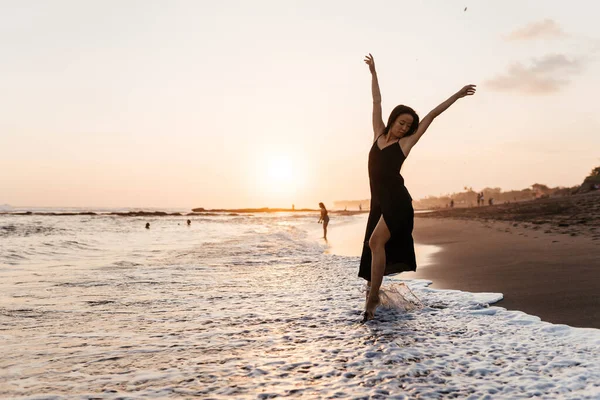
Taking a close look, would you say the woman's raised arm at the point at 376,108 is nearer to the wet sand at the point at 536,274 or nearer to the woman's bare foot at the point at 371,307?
the woman's bare foot at the point at 371,307

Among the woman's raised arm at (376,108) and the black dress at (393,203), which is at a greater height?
the woman's raised arm at (376,108)

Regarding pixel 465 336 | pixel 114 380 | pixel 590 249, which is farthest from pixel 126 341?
pixel 590 249

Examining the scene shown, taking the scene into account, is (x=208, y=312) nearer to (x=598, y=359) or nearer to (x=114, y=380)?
(x=114, y=380)

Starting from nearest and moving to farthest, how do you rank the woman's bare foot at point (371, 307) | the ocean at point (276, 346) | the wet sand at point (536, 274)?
the ocean at point (276, 346) < the woman's bare foot at point (371, 307) < the wet sand at point (536, 274)

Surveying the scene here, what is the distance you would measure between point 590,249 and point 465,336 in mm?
7320

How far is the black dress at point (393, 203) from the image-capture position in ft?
16.1

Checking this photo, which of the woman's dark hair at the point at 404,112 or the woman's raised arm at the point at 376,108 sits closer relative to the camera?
the woman's dark hair at the point at 404,112

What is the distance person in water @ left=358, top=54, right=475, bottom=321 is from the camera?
4906 mm

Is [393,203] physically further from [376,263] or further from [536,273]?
[536,273]

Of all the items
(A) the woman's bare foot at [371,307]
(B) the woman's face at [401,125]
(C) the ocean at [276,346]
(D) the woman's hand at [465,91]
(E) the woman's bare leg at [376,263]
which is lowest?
(C) the ocean at [276,346]

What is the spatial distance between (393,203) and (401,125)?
2.88 feet

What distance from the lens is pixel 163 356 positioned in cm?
364

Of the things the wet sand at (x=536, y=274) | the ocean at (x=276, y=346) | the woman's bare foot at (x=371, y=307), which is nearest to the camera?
the ocean at (x=276, y=346)

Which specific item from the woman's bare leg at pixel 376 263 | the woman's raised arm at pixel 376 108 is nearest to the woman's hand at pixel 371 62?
the woman's raised arm at pixel 376 108
